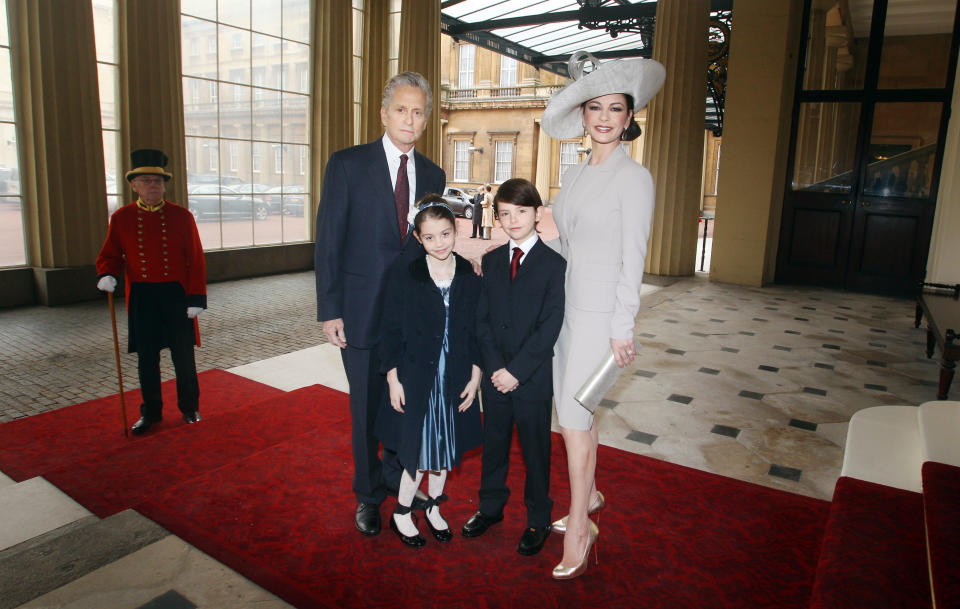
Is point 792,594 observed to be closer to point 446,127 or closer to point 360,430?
point 360,430

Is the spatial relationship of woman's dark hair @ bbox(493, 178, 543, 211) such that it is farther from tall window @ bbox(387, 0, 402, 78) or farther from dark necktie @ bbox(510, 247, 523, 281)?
tall window @ bbox(387, 0, 402, 78)

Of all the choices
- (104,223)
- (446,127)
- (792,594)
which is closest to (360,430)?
(792,594)

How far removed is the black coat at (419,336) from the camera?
2.17 m

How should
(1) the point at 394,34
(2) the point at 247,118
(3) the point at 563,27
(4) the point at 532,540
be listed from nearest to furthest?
(4) the point at 532,540 < (2) the point at 247,118 < (1) the point at 394,34 < (3) the point at 563,27

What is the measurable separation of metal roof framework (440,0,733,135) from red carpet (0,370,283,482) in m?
8.88

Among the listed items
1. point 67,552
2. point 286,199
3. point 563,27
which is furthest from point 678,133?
point 67,552

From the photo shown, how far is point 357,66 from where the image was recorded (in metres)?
11.1

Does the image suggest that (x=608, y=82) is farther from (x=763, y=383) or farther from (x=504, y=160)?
(x=504, y=160)

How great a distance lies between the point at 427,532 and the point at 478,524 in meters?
0.20

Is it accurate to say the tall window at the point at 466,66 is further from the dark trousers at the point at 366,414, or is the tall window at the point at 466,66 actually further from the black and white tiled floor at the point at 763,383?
the dark trousers at the point at 366,414

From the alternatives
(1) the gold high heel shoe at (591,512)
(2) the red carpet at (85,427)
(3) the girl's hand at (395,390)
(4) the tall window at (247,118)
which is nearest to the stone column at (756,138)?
(4) the tall window at (247,118)

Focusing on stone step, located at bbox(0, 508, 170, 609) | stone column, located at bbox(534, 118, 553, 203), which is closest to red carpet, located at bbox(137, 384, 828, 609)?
stone step, located at bbox(0, 508, 170, 609)

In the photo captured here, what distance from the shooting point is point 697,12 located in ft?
31.4

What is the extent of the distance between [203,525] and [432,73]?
10.2 m
